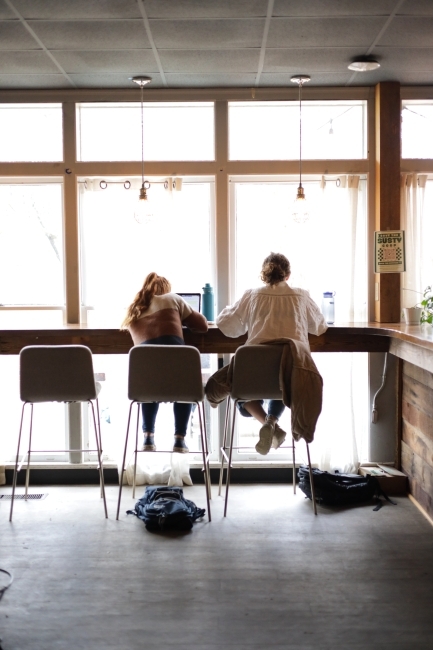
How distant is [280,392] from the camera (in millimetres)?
3740

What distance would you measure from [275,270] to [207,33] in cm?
135

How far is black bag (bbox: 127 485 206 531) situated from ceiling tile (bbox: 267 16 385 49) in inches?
100

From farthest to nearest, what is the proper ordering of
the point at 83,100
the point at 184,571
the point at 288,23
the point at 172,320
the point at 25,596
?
the point at 83,100, the point at 172,320, the point at 288,23, the point at 184,571, the point at 25,596

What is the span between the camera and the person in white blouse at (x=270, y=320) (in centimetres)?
388

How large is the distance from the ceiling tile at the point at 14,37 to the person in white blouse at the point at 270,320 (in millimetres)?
1777

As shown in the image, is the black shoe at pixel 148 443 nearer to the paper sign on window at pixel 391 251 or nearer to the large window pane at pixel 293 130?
the paper sign on window at pixel 391 251

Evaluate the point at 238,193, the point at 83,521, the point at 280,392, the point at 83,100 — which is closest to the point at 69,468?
the point at 83,521

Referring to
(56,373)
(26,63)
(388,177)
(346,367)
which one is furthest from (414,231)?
(26,63)

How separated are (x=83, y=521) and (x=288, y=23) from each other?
284 centimetres

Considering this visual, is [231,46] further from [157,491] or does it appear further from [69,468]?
[69,468]

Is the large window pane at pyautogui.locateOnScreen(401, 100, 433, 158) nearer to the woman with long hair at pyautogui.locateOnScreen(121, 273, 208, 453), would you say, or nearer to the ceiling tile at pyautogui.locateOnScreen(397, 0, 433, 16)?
the ceiling tile at pyautogui.locateOnScreen(397, 0, 433, 16)

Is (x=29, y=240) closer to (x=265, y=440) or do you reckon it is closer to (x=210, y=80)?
(x=210, y=80)

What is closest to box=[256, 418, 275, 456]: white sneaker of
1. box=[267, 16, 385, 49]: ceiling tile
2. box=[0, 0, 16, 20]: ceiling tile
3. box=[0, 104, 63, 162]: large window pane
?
box=[267, 16, 385, 49]: ceiling tile

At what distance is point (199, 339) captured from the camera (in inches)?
166
